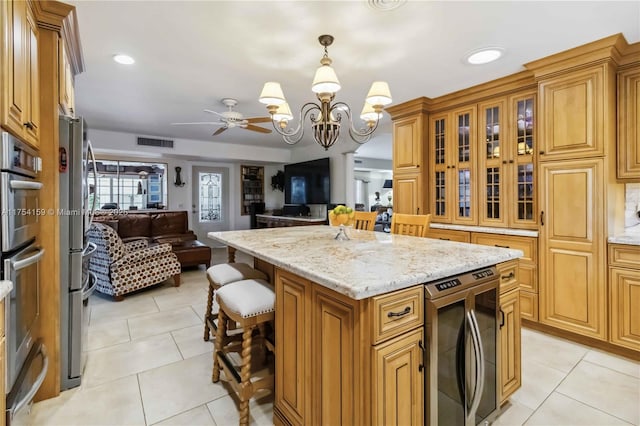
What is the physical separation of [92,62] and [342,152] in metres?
4.28

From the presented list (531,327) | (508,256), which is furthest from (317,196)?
(508,256)

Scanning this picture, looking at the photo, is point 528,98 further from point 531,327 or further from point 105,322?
point 105,322

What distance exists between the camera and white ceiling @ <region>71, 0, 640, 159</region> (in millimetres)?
1936

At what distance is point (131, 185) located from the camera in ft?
22.8

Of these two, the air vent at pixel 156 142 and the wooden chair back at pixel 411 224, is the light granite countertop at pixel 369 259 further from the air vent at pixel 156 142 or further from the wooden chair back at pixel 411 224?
the air vent at pixel 156 142

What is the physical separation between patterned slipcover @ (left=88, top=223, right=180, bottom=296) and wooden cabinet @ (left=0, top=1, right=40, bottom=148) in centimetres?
206

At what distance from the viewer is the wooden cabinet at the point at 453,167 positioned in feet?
11.1

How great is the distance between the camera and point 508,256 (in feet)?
5.34

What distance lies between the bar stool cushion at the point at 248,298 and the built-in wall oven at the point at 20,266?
0.88 metres

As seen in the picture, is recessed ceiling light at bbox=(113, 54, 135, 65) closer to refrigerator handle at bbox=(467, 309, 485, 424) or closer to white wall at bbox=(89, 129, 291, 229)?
refrigerator handle at bbox=(467, 309, 485, 424)

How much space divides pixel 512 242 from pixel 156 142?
596cm

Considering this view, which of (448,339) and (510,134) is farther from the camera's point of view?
(510,134)

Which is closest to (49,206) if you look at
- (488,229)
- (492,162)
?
(488,229)

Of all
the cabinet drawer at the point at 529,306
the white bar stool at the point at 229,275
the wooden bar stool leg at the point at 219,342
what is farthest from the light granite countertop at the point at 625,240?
the wooden bar stool leg at the point at 219,342
